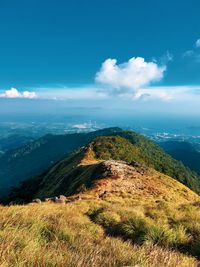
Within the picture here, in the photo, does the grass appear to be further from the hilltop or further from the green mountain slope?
the green mountain slope

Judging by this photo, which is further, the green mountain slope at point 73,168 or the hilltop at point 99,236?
the green mountain slope at point 73,168

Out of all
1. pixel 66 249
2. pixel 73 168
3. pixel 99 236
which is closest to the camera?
pixel 66 249

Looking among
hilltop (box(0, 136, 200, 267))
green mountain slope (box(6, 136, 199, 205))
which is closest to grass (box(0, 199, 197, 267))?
hilltop (box(0, 136, 200, 267))

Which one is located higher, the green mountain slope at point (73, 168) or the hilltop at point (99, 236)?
the hilltop at point (99, 236)

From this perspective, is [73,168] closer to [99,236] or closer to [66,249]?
[99,236]

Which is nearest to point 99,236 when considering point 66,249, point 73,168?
point 66,249

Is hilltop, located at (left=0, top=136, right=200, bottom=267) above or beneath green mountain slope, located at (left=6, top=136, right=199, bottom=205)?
above

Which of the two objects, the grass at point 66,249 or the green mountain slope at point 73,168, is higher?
the grass at point 66,249

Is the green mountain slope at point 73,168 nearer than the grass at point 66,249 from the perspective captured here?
No

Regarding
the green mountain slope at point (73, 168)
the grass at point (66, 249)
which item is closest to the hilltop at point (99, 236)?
the grass at point (66, 249)

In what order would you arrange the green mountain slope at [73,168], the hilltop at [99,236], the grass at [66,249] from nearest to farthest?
the grass at [66,249]
the hilltop at [99,236]
the green mountain slope at [73,168]

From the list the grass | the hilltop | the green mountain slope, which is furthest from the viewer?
the green mountain slope

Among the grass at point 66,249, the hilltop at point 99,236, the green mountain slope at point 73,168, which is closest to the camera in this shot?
the grass at point 66,249

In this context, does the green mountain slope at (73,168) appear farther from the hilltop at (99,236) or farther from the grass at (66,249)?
the grass at (66,249)
